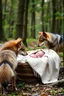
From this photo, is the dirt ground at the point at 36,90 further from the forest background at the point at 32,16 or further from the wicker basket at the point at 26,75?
the forest background at the point at 32,16

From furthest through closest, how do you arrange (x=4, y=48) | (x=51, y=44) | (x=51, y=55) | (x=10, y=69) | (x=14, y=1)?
1. (x=14, y=1)
2. (x=51, y=44)
3. (x=51, y=55)
4. (x=4, y=48)
5. (x=10, y=69)

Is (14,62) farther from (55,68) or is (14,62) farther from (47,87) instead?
(55,68)

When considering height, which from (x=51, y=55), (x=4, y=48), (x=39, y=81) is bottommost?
(x=39, y=81)

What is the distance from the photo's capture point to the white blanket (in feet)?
24.8

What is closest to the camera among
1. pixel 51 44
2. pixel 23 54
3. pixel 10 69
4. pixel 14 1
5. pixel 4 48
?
pixel 10 69

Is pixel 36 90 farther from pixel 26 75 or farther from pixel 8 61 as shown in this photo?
pixel 8 61

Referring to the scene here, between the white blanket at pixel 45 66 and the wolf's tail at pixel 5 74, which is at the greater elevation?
the wolf's tail at pixel 5 74

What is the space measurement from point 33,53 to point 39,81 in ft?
3.73

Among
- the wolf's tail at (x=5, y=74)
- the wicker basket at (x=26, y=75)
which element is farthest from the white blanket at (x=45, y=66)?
the wolf's tail at (x=5, y=74)

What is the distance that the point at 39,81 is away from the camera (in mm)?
7645

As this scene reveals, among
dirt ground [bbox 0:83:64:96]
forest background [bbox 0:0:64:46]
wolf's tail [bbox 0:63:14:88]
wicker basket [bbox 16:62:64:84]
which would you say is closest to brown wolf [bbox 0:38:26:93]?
wolf's tail [bbox 0:63:14:88]

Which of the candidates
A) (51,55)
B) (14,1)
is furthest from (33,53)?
(14,1)

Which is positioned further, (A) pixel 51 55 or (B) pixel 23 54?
(A) pixel 51 55

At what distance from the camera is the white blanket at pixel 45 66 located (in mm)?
7547
